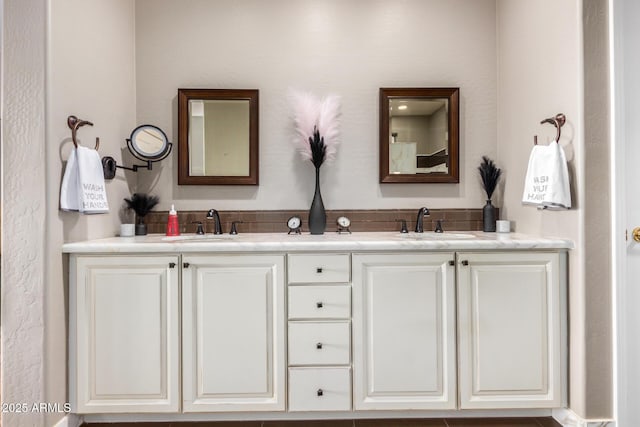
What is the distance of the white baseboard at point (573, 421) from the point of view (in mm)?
1792

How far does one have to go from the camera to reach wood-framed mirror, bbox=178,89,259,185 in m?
2.44

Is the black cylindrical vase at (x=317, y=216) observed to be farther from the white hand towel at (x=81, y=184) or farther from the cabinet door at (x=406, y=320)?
the white hand towel at (x=81, y=184)

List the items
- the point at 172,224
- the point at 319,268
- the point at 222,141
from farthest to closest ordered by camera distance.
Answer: the point at 222,141 < the point at 172,224 < the point at 319,268

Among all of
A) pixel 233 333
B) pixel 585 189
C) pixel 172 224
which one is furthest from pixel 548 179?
pixel 172 224

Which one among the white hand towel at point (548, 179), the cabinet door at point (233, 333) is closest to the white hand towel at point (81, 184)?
the cabinet door at point (233, 333)

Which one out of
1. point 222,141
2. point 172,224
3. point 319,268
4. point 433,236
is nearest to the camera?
point 319,268

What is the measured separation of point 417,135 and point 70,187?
1840 millimetres

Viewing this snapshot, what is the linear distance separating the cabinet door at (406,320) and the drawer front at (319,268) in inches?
2.2

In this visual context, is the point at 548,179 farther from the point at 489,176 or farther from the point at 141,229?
the point at 141,229

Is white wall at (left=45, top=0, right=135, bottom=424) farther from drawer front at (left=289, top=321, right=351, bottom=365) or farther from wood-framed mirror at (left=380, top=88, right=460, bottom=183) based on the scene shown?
wood-framed mirror at (left=380, top=88, right=460, bottom=183)

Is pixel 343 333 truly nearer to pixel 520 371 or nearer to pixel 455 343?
pixel 455 343

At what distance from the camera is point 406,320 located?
1881 millimetres

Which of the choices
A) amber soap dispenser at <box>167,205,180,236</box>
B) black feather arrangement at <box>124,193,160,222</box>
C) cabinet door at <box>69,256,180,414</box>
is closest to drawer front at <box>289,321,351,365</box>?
cabinet door at <box>69,256,180,414</box>

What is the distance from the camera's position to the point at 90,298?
1.83m
